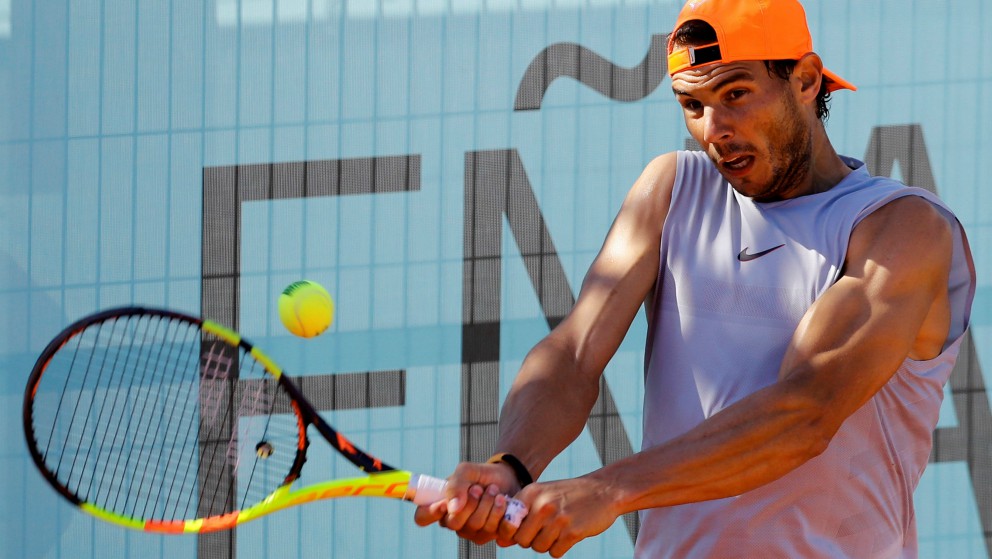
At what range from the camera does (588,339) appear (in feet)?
8.62

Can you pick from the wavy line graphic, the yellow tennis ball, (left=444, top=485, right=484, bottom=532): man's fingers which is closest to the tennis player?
(left=444, top=485, right=484, bottom=532): man's fingers

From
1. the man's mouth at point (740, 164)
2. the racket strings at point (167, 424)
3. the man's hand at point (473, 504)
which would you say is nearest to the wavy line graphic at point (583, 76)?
the racket strings at point (167, 424)

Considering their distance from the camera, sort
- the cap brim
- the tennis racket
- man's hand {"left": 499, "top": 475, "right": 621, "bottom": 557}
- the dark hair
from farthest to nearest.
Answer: the tennis racket
the cap brim
the dark hair
man's hand {"left": 499, "top": 475, "right": 621, "bottom": 557}

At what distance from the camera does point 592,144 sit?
4.29 meters

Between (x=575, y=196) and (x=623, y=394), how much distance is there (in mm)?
601

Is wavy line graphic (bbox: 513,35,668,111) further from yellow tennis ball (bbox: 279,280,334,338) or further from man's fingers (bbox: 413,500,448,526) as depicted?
man's fingers (bbox: 413,500,448,526)

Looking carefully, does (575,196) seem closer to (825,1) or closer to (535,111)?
(535,111)

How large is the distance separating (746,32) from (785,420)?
0.68 metres

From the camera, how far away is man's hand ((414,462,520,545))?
7.57 feet

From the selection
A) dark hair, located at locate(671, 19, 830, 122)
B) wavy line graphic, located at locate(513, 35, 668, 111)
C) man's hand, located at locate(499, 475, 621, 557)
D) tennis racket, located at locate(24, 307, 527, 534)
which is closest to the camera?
man's hand, located at locate(499, 475, 621, 557)

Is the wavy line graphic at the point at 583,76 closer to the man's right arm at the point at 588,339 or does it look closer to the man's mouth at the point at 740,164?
the man's right arm at the point at 588,339

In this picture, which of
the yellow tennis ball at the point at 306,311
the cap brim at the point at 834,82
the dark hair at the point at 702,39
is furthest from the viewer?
the yellow tennis ball at the point at 306,311

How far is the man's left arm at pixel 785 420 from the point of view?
2.29 metres

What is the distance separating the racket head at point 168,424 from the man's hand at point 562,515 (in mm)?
1835
